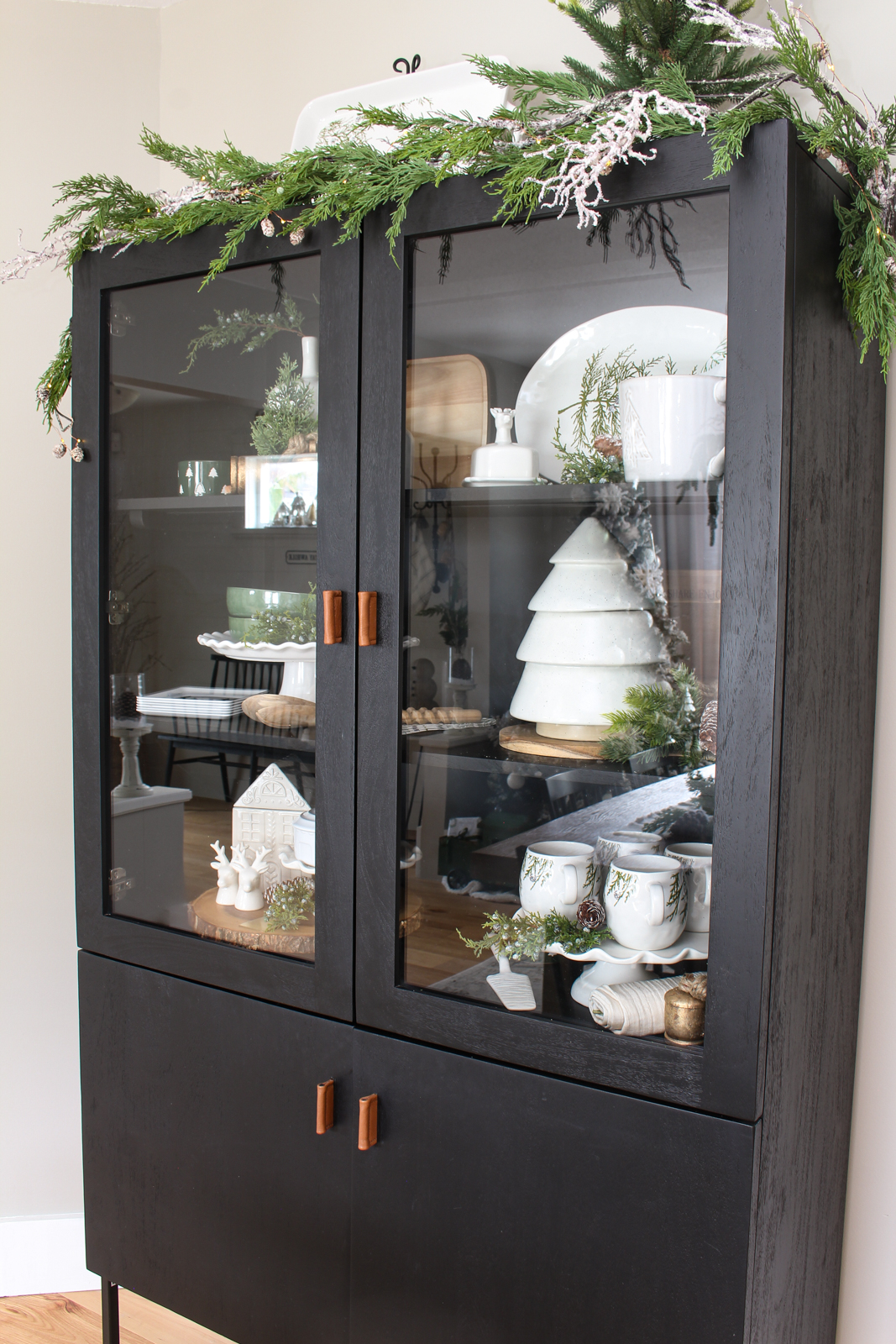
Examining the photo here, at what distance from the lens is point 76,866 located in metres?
1.47

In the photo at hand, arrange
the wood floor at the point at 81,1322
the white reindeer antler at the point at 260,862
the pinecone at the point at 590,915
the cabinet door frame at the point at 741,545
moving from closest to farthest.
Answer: the cabinet door frame at the point at 741,545
the pinecone at the point at 590,915
the white reindeer antler at the point at 260,862
the wood floor at the point at 81,1322

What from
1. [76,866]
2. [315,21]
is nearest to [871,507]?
[76,866]

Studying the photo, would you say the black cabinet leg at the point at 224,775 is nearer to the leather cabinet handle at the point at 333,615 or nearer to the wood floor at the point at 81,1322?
the leather cabinet handle at the point at 333,615

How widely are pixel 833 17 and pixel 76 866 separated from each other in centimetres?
152

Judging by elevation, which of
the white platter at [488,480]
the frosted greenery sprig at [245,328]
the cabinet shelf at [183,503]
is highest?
the frosted greenery sprig at [245,328]

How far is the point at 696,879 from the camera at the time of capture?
3.44 feet

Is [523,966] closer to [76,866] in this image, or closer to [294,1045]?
[294,1045]

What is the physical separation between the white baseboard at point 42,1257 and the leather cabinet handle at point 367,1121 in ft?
3.36

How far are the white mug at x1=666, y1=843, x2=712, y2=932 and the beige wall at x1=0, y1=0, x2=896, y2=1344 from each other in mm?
1289

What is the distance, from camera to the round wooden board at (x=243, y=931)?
1.28 meters

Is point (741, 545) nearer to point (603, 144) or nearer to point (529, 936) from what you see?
point (603, 144)

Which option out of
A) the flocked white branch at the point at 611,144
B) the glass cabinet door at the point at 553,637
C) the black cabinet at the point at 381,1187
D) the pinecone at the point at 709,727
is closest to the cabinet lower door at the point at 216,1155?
the black cabinet at the point at 381,1187

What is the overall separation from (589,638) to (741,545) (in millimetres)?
242

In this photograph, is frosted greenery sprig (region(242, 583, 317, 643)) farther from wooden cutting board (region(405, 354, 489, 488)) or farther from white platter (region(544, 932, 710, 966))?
white platter (region(544, 932, 710, 966))
